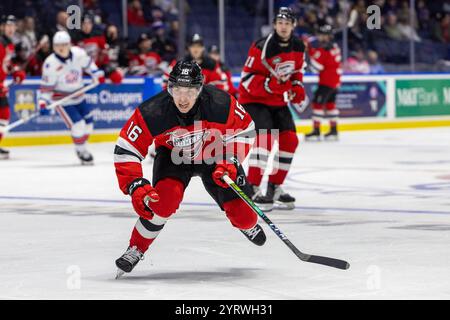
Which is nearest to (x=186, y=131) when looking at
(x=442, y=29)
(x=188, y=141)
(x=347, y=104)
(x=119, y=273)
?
(x=188, y=141)

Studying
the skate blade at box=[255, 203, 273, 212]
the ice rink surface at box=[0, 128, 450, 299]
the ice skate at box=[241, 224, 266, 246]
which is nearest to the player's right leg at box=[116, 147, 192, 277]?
the ice rink surface at box=[0, 128, 450, 299]

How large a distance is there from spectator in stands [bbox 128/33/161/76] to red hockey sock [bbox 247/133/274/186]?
25.9ft

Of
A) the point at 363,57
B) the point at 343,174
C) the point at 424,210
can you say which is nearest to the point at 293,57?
the point at 424,210

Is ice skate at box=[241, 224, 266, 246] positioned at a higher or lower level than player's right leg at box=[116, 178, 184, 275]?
lower

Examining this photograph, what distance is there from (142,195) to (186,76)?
604 mm

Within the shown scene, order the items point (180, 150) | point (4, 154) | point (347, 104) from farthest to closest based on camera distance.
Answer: point (347, 104), point (4, 154), point (180, 150)

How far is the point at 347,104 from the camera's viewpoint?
18.2 metres

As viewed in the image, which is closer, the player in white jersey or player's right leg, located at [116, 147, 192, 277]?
player's right leg, located at [116, 147, 192, 277]

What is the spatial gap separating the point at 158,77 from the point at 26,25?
2050mm

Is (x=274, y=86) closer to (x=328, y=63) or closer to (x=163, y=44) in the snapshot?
(x=328, y=63)

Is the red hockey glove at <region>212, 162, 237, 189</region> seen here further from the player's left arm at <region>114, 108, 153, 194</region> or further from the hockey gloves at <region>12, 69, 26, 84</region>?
the hockey gloves at <region>12, 69, 26, 84</region>

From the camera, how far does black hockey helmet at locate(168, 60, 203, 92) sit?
545 centimetres

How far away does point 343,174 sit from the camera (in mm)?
11203
